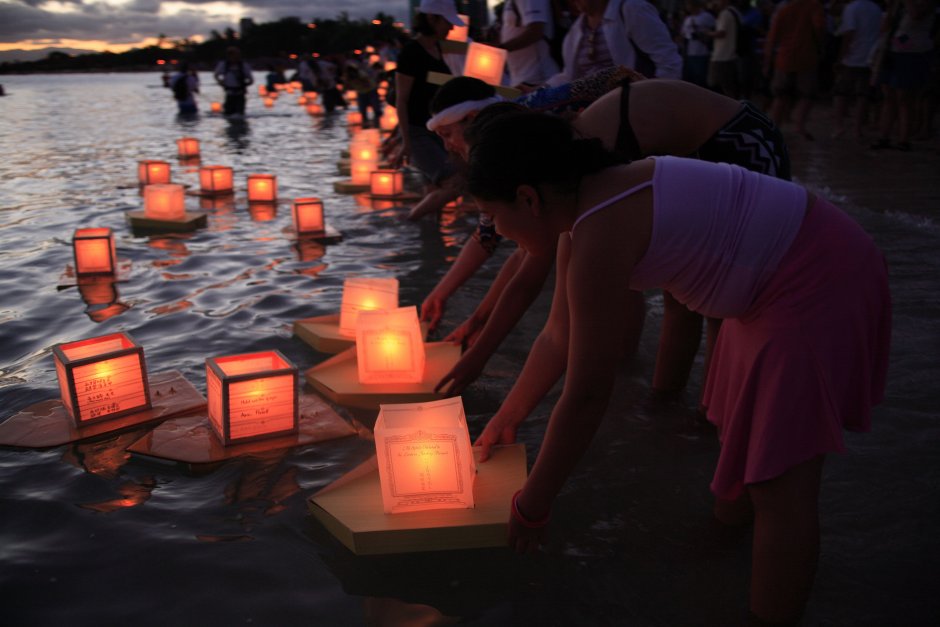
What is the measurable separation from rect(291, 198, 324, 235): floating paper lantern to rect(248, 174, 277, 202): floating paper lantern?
157 centimetres

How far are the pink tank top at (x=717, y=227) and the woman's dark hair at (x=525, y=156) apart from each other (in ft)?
0.36

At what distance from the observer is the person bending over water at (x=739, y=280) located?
1712 millimetres

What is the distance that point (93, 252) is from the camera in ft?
16.8

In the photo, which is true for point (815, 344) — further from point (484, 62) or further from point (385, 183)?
point (385, 183)

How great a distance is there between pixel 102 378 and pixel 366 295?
1.28m

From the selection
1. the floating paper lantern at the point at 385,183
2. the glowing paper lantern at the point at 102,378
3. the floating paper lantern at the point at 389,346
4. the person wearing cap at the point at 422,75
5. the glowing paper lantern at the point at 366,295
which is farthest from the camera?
the floating paper lantern at the point at 385,183

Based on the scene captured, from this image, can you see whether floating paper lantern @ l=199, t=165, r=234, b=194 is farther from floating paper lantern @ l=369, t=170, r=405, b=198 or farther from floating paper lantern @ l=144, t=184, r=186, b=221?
floating paper lantern @ l=369, t=170, r=405, b=198

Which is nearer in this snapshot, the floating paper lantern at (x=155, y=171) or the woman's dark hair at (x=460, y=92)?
the woman's dark hair at (x=460, y=92)

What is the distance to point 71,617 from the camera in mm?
2045

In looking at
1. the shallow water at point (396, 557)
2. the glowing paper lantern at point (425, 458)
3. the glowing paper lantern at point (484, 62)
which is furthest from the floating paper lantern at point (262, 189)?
the glowing paper lantern at point (425, 458)

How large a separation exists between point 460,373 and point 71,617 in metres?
1.41

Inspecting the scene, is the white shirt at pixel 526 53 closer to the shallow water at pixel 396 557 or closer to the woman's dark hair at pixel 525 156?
the shallow water at pixel 396 557

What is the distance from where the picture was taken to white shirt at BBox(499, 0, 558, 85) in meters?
5.04

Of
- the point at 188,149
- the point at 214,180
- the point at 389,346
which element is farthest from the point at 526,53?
the point at 188,149
